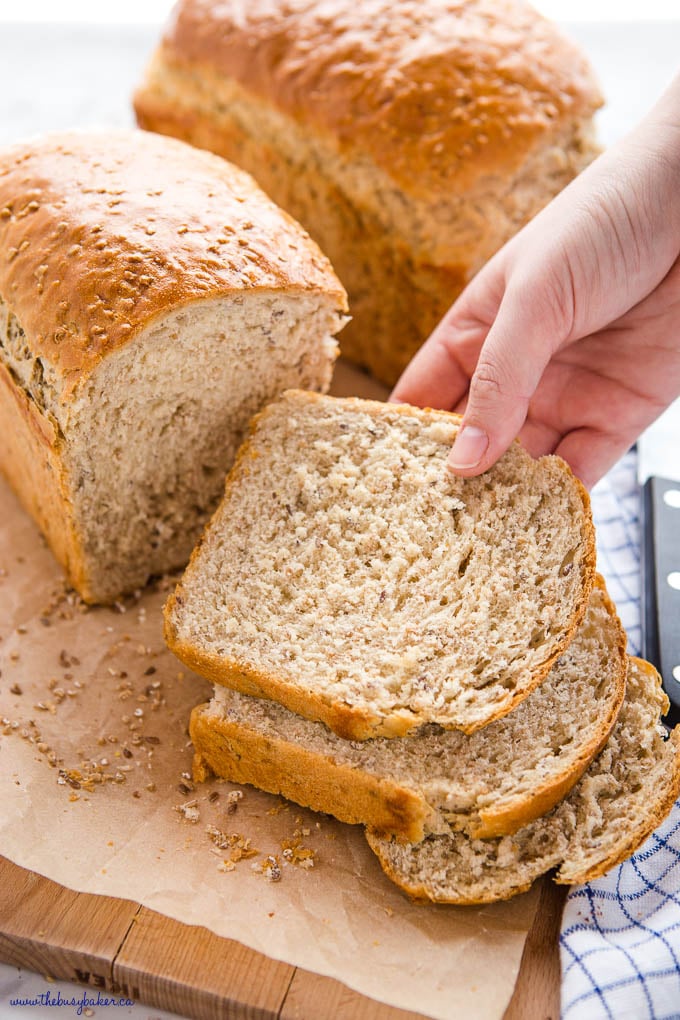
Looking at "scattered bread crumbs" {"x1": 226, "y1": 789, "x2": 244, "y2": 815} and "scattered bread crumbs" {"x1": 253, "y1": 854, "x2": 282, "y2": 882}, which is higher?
"scattered bread crumbs" {"x1": 253, "y1": 854, "x2": 282, "y2": 882}

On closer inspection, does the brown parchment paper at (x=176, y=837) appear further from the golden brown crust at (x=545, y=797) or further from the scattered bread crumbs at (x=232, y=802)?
the golden brown crust at (x=545, y=797)

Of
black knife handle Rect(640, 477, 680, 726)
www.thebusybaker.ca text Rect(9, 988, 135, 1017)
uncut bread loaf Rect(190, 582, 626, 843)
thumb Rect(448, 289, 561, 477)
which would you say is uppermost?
thumb Rect(448, 289, 561, 477)

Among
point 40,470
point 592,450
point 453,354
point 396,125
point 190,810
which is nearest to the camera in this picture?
point 190,810

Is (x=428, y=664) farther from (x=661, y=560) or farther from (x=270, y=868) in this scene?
(x=661, y=560)

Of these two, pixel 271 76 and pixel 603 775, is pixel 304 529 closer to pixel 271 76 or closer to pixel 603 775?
pixel 603 775

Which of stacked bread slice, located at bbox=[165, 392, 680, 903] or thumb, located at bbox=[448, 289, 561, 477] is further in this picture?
thumb, located at bbox=[448, 289, 561, 477]

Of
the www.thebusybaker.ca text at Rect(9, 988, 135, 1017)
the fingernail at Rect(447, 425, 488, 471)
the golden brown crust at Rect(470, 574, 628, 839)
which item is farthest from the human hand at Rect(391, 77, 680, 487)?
the www.thebusybaker.ca text at Rect(9, 988, 135, 1017)

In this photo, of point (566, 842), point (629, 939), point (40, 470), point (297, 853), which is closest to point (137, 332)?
point (40, 470)

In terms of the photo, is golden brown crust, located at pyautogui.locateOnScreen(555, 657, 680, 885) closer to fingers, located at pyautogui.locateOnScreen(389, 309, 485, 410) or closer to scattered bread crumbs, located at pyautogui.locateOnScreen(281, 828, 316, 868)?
scattered bread crumbs, located at pyautogui.locateOnScreen(281, 828, 316, 868)

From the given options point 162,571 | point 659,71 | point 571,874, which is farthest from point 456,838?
point 659,71
